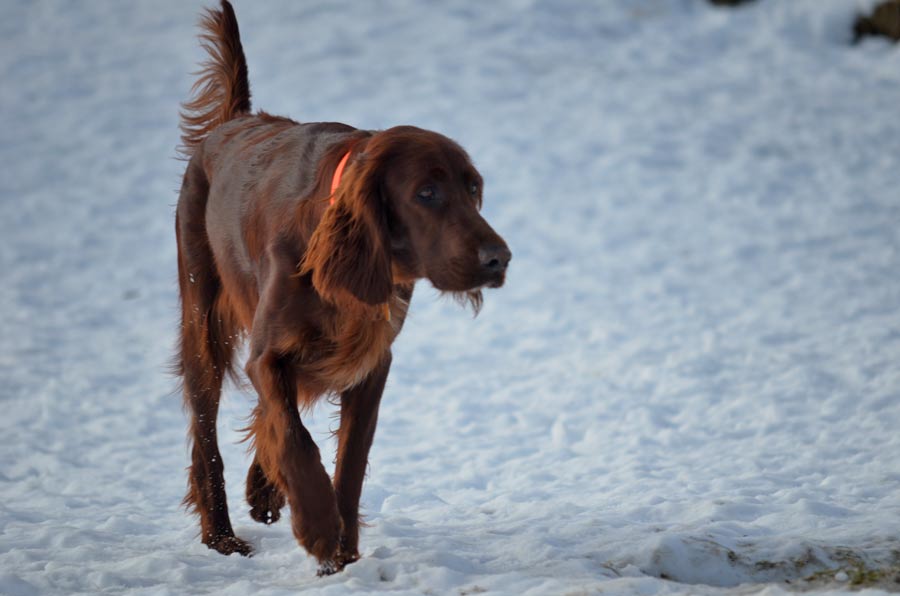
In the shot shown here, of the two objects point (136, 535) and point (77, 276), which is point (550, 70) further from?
point (136, 535)

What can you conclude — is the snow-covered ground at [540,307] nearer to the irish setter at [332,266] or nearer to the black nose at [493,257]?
the irish setter at [332,266]

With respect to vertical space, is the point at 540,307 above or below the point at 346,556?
below

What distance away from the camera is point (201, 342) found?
3982 millimetres

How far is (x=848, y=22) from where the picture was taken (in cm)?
983

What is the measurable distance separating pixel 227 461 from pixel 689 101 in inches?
220

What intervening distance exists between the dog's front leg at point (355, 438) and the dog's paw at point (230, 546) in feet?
1.59

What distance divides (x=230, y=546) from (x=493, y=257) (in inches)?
58.1

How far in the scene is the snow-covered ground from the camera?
3.54 meters

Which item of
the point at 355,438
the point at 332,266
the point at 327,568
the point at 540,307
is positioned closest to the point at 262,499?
the point at 355,438

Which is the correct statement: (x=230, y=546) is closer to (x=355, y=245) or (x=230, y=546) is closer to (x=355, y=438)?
(x=355, y=438)

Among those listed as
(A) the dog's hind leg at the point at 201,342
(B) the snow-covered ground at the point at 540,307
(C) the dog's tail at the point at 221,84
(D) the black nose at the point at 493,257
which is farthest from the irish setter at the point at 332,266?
(C) the dog's tail at the point at 221,84

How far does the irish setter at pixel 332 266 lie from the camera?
3.07 meters

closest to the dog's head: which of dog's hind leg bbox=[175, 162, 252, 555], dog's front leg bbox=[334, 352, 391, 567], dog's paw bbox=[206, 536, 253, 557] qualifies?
dog's front leg bbox=[334, 352, 391, 567]

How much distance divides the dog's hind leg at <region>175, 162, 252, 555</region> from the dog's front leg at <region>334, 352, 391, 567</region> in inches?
25.2
